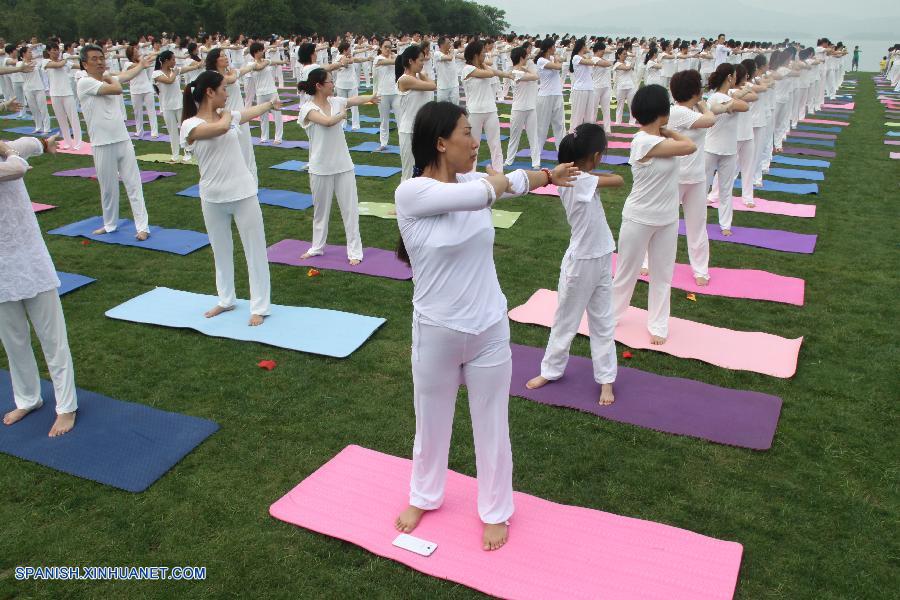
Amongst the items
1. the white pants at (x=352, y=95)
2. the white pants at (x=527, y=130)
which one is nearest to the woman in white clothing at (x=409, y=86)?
the white pants at (x=527, y=130)

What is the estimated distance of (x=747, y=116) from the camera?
8359 mm

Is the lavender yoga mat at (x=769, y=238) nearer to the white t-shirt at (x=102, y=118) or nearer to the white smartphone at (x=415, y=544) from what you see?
the white smartphone at (x=415, y=544)

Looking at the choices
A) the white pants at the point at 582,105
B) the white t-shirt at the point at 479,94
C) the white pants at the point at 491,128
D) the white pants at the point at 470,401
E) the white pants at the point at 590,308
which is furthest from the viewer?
the white pants at the point at 582,105

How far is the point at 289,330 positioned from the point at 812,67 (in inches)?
591

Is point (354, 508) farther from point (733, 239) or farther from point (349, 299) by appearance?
point (733, 239)

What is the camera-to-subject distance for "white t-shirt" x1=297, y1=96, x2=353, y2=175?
6.80 meters

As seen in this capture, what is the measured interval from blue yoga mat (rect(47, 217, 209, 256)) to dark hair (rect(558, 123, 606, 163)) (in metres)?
5.06

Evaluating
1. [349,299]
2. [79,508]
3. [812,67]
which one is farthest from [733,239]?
[812,67]

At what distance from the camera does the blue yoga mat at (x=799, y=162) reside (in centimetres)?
1224

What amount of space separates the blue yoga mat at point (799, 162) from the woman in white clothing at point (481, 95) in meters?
5.51

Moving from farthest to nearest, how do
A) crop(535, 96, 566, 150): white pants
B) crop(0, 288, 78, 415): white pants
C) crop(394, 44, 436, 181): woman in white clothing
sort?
1. crop(535, 96, 566, 150): white pants
2. crop(394, 44, 436, 181): woman in white clothing
3. crop(0, 288, 78, 415): white pants

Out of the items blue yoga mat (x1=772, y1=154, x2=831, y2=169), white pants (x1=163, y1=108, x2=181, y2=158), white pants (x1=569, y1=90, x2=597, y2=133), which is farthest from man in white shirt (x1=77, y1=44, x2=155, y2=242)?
blue yoga mat (x1=772, y1=154, x2=831, y2=169)

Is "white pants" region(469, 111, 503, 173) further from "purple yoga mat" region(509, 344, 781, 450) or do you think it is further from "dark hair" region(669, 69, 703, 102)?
"purple yoga mat" region(509, 344, 781, 450)

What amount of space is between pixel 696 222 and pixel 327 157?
143 inches
